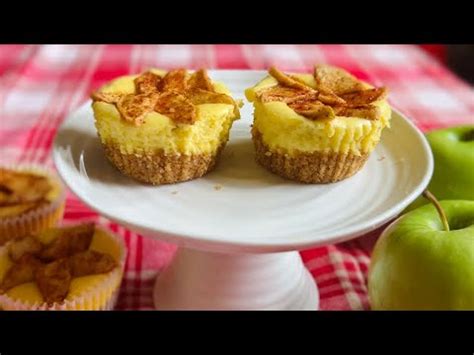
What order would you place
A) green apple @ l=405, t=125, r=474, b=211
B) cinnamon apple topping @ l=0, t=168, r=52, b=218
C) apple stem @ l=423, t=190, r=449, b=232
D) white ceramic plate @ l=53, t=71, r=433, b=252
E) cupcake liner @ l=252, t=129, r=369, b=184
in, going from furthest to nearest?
cinnamon apple topping @ l=0, t=168, r=52, b=218 < green apple @ l=405, t=125, r=474, b=211 < apple stem @ l=423, t=190, r=449, b=232 < cupcake liner @ l=252, t=129, r=369, b=184 < white ceramic plate @ l=53, t=71, r=433, b=252

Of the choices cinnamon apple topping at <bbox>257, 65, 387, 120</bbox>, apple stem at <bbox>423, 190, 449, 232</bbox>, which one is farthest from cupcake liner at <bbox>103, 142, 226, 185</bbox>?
apple stem at <bbox>423, 190, 449, 232</bbox>

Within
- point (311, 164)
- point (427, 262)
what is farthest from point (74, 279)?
point (427, 262)

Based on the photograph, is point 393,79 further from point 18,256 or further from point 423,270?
point 18,256

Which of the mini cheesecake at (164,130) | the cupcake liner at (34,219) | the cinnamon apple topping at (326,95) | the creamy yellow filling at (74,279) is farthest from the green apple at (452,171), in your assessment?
the cupcake liner at (34,219)

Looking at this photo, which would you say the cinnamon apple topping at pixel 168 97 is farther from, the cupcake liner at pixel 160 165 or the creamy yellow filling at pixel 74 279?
the creamy yellow filling at pixel 74 279

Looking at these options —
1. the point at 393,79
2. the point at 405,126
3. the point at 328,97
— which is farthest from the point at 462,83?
the point at 328,97

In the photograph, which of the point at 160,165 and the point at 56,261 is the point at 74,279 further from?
the point at 160,165

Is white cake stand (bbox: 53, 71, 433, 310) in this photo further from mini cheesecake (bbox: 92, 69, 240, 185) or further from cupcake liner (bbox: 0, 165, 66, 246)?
cupcake liner (bbox: 0, 165, 66, 246)

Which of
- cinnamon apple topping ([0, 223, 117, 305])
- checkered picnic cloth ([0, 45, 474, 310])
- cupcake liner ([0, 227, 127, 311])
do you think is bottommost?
checkered picnic cloth ([0, 45, 474, 310])
